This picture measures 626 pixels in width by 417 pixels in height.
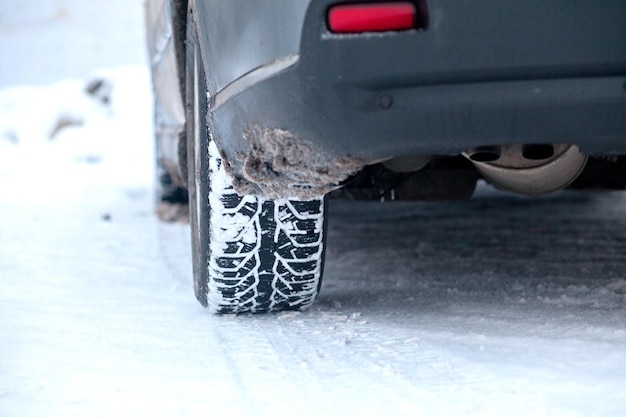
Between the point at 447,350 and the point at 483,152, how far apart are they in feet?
1.53

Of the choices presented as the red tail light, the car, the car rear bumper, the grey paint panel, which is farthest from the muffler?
the grey paint panel

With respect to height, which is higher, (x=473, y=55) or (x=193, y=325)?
(x=473, y=55)

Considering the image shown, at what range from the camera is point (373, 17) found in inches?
59.8

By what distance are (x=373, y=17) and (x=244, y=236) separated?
2.52 ft

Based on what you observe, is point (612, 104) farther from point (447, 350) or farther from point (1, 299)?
point (1, 299)

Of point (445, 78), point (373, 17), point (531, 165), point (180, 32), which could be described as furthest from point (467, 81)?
point (180, 32)

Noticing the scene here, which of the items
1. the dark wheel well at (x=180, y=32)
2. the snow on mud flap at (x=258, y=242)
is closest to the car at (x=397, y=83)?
the snow on mud flap at (x=258, y=242)

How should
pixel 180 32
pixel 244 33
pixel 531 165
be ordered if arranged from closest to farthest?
pixel 244 33, pixel 531 165, pixel 180 32

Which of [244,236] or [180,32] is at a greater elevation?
[180,32]

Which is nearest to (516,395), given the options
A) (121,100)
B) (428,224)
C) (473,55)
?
(473,55)

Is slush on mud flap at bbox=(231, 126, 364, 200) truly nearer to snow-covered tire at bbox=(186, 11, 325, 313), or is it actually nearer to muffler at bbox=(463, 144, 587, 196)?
snow-covered tire at bbox=(186, 11, 325, 313)

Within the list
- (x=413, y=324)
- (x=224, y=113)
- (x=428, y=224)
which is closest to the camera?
(x=224, y=113)

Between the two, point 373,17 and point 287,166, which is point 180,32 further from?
point 373,17

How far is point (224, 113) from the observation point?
1.82 metres
